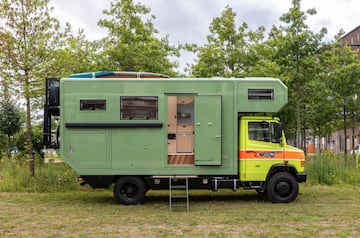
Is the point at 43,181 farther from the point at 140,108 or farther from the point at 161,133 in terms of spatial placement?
the point at 161,133

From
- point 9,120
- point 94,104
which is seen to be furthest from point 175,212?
point 9,120

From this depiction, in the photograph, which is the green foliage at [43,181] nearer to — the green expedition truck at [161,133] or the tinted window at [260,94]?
the green expedition truck at [161,133]

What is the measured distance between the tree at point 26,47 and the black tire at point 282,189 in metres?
8.12

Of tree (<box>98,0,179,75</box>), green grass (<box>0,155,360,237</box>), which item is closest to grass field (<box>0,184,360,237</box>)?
green grass (<box>0,155,360,237</box>)

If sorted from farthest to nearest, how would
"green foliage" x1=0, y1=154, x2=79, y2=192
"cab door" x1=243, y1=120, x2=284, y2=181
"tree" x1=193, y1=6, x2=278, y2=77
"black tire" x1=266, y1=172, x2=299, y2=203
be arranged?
"tree" x1=193, y1=6, x2=278, y2=77 < "green foliage" x1=0, y1=154, x2=79, y2=192 < "black tire" x1=266, y1=172, x2=299, y2=203 < "cab door" x1=243, y1=120, x2=284, y2=181

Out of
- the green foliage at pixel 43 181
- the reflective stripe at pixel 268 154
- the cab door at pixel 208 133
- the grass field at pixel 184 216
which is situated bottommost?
the grass field at pixel 184 216

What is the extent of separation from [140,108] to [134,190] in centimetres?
218

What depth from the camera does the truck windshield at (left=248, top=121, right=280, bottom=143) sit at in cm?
1204

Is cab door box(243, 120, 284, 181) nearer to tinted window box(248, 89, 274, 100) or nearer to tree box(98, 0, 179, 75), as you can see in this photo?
tinted window box(248, 89, 274, 100)

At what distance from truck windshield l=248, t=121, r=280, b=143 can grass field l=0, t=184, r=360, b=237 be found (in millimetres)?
1742

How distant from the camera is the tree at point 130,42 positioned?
58.6ft

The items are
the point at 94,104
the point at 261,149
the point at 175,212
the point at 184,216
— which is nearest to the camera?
the point at 184,216

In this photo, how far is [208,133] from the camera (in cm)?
1174

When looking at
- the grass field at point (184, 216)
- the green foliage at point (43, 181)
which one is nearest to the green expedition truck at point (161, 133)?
the grass field at point (184, 216)
